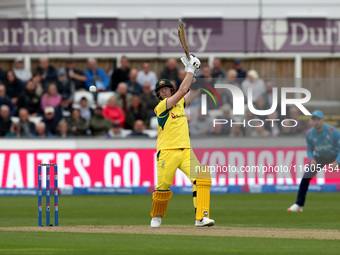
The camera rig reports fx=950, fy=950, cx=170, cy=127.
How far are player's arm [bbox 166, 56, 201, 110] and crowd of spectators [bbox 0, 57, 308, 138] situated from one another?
8.44 m

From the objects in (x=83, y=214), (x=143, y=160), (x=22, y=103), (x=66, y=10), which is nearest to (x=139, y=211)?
(x=83, y=214)

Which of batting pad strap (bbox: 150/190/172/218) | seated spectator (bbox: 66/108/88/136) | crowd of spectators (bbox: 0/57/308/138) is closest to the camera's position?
batting pad strap (bbox: 150/190/172/218)

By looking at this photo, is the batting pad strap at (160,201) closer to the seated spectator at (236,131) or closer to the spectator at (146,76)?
the seated spectator at (236,131)

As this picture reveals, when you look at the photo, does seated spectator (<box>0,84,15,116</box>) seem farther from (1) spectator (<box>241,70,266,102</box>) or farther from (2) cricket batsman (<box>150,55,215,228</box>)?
(2) cricket batsman (<box>150,55,215,228</box>)

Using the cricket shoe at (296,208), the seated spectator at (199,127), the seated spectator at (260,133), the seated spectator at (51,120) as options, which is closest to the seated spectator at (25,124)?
the seated spectator at (51,120)

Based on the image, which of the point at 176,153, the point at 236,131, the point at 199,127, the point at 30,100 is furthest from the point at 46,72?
the point at 176,153

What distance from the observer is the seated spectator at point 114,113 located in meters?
25.5

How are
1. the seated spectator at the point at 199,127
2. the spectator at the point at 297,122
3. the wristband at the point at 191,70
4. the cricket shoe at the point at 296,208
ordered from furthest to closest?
the seated spectator at the point at 199,127 < the cricket shoe at the point at 296,208 < the spectator at the point at 297,122 < the wristband at the point at 191,70

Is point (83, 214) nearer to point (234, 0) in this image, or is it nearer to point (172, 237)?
point (172, 237)

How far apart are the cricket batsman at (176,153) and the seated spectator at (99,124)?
1018cm

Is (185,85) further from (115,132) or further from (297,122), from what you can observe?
(115,132)

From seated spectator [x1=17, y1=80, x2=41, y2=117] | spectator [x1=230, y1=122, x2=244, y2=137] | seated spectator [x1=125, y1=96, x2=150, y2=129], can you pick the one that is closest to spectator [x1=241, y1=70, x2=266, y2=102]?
spectator [x1=230, y1=122, x2=244, y2=137]

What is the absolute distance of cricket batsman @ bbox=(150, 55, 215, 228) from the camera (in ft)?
47.2

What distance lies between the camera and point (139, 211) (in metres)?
19.1
